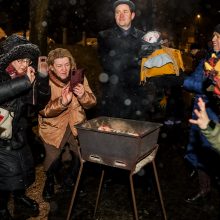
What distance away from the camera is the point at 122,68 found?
477cm

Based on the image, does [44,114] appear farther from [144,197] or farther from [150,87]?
[144,197]

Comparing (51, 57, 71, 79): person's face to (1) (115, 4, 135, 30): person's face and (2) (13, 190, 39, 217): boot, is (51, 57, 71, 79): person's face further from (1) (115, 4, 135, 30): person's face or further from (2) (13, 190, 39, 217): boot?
(2) (13, 190, 39, 217): boot

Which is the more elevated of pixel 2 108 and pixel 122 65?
pixel 122 65

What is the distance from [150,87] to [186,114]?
604cm

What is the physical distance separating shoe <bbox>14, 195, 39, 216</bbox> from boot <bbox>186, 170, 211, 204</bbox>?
7.50ft

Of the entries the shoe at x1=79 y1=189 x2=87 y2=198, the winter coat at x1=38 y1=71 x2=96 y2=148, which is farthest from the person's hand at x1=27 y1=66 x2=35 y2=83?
the shoe at x1=79 y1=189 x2=87 y2=198

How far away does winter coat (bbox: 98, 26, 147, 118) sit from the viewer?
4730 millimetres

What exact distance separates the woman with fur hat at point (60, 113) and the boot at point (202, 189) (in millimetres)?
1873

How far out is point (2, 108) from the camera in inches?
148

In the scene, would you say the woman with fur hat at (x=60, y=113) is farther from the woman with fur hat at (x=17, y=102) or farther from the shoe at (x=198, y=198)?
the shoe at (x=198, y=198)

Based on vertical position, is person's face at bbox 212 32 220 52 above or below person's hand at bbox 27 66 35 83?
above

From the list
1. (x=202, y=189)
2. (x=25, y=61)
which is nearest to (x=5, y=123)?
(x=25, y=61)

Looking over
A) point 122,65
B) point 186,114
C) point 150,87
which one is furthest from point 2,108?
point 186,114

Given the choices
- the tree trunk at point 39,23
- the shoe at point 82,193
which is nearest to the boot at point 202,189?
the shoe at point 82,193
